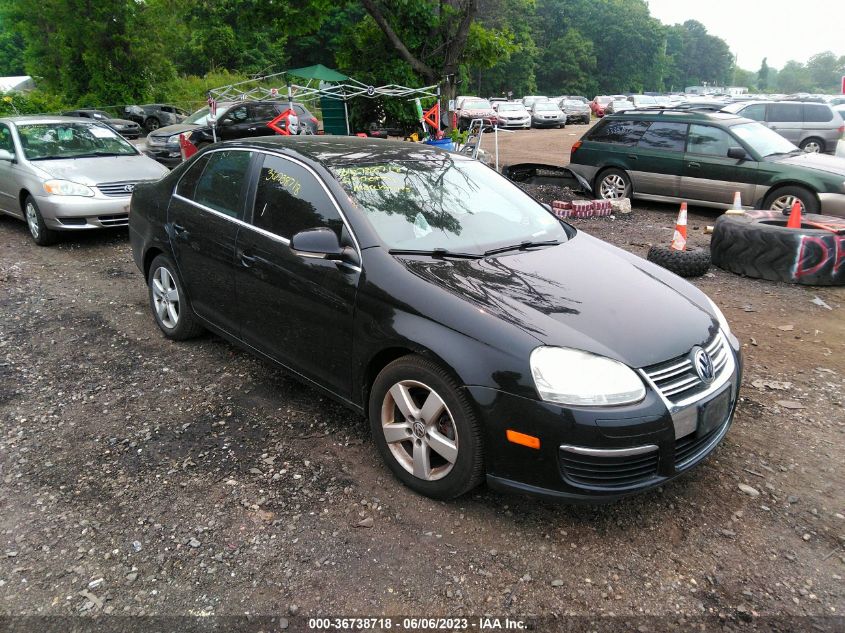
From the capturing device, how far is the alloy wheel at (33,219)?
834cm

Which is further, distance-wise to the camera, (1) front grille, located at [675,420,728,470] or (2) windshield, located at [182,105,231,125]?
(2) windshield, located at [182,105,231,125]

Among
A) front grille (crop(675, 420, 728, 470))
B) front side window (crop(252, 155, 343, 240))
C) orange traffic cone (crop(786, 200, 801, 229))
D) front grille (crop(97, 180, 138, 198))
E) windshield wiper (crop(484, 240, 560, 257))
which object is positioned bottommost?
front grille (crop(675, 420, 728, 470))

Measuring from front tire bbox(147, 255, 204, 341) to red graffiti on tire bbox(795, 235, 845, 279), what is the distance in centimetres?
588

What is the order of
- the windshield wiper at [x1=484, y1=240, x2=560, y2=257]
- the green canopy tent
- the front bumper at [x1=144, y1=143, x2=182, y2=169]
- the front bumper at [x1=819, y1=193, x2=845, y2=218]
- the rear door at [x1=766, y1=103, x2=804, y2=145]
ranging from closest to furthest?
1. the windshield wiper at [x1=484, y1=240, x2=560, y2=257]
2. the front bumper at [x1=819, y1=193, x2=845, y2=218]
3. the green canopy tent
4. the rear door at [x1=766, y1=103, x2=804, y2=145]
5. the front bumper at [x1=144, y1=143, x2=182, y2=169]

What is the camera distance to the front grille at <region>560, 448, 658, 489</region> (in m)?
2.77

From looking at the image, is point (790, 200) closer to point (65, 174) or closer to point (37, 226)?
point (65, 174)

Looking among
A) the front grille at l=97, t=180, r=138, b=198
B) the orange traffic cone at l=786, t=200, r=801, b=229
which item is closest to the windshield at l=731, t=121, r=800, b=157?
the orange traffic cone at l=786, t=200, r=801, b=229

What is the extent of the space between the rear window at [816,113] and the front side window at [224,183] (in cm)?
1643

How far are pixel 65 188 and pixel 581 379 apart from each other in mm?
7553

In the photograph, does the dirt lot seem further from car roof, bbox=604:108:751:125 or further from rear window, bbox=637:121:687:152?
car roof, bbox=604:108:751:125

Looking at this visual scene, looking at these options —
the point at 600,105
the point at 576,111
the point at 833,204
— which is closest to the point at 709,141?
the point at 833,204

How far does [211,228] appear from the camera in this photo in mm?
4391

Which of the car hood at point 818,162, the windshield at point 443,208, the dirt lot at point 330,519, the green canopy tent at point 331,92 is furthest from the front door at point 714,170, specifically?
the windshield at point 443,208

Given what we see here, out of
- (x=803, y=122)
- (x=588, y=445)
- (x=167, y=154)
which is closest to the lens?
(x=588, y=445)
